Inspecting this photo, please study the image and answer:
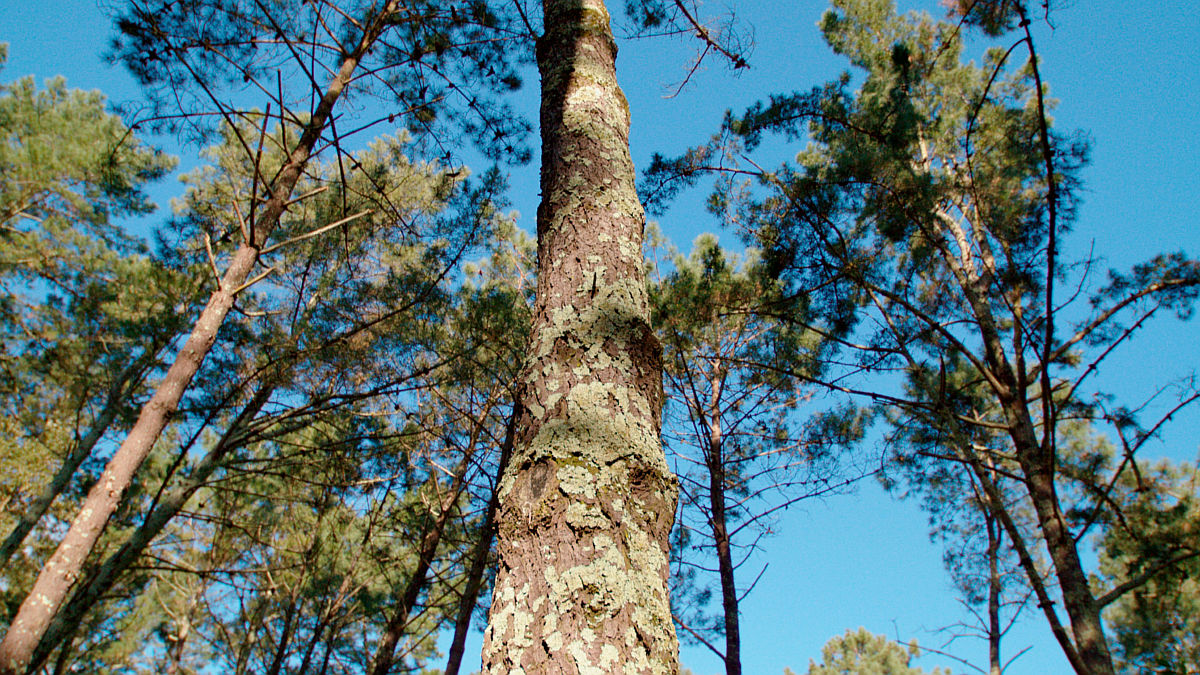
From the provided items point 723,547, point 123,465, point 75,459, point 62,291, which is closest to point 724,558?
point 723,547

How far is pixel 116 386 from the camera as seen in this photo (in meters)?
6.78

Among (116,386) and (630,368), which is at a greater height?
(116,386)

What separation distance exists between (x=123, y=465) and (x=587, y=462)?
285cm

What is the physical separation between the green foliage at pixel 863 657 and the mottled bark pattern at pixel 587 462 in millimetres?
13748

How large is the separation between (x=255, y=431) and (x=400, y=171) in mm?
3792

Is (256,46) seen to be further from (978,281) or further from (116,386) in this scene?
(978,281)

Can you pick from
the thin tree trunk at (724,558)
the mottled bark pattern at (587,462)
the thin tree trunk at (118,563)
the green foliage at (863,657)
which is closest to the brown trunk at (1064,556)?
the thin tree trunk at (724,558)

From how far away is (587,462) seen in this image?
3.42 feet

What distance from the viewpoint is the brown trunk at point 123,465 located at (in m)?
2.53

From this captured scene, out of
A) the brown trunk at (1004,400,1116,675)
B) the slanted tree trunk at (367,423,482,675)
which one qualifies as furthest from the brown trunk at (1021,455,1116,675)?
the slanted tree trunk at (367,423,482,675)

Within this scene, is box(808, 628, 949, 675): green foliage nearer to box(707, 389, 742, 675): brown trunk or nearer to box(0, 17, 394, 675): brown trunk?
box(707, 389, 742, 675): brown trunk

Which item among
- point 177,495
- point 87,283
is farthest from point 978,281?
point 87,283

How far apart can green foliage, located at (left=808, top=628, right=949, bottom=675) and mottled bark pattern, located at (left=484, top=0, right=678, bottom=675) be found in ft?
45.1

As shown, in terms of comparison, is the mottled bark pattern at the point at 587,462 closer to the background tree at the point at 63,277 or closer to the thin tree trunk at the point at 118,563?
the thin tree trunk at the point at 118,563
